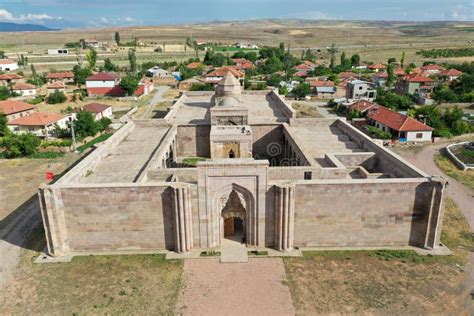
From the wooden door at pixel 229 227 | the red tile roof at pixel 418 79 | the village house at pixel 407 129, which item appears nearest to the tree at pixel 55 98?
the village house at pixel 407 129

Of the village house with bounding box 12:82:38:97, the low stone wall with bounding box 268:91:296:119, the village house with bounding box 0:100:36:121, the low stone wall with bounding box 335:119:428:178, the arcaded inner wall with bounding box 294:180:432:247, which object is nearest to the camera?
the arcaded inner wall with bounding box 294:180:432:247

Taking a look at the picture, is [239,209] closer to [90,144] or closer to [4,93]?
[90,144]

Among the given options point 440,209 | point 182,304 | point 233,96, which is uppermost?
point 233,96

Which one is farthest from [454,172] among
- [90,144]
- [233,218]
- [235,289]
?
[90,144]

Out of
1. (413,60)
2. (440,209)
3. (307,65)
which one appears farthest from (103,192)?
(413,60)

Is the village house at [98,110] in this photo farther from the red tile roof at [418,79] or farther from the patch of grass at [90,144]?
the red tile roof at [418,79]

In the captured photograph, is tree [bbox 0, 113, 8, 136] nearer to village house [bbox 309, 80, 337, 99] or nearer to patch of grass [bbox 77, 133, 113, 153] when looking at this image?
patch of grass [bbox 77, 133, 113, 153]

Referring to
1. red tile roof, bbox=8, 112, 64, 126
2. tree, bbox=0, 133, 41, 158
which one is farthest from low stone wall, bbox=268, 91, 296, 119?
red tile roof, bbox=8, 112, 64, 126

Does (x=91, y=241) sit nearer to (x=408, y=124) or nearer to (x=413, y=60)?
(x=408, y=124)
